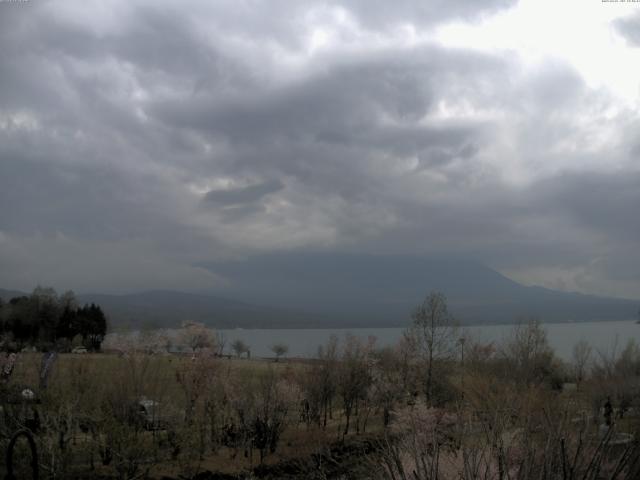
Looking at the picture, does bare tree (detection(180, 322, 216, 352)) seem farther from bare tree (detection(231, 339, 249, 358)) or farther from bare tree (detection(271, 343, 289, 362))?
bare tree (detection(231, 339, 249, 358))

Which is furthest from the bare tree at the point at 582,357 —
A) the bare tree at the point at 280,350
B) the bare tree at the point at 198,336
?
the bare tree at the point at 280,350

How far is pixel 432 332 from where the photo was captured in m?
51.2

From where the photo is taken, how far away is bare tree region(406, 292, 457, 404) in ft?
165

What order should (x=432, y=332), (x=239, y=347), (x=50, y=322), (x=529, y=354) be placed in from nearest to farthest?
(x=432, y=332), (x=529, y=354), (x=50, y=322), (x=239, y=347)

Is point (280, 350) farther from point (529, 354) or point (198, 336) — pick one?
point (529, 354)

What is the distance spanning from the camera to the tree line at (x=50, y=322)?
93.2 meters

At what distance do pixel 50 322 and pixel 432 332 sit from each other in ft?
232

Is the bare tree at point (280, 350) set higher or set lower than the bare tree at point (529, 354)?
lower

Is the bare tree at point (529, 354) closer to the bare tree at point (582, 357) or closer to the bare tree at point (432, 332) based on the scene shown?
the bare tree at point (582, 357)

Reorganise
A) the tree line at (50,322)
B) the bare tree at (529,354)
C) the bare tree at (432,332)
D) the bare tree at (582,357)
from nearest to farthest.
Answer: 1. the bare tree at (529,354)
2. the bare tree at (432,332)
3. the bare tree at (582,357)
4. the tree line at (50,322)

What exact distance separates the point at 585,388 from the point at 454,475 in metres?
34.5

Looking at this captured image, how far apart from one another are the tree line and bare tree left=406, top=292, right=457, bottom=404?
59.8 meters

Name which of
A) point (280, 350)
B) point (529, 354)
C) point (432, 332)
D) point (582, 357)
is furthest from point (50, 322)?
point (582, 357)

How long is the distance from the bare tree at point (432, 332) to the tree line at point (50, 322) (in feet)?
196
